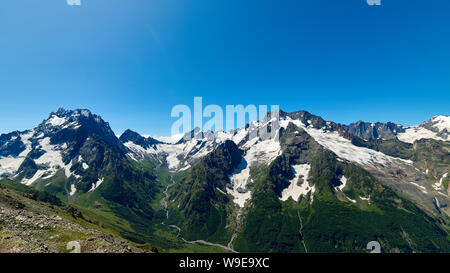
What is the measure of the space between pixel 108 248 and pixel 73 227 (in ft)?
45.1

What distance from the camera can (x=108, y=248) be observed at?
36031 mm
